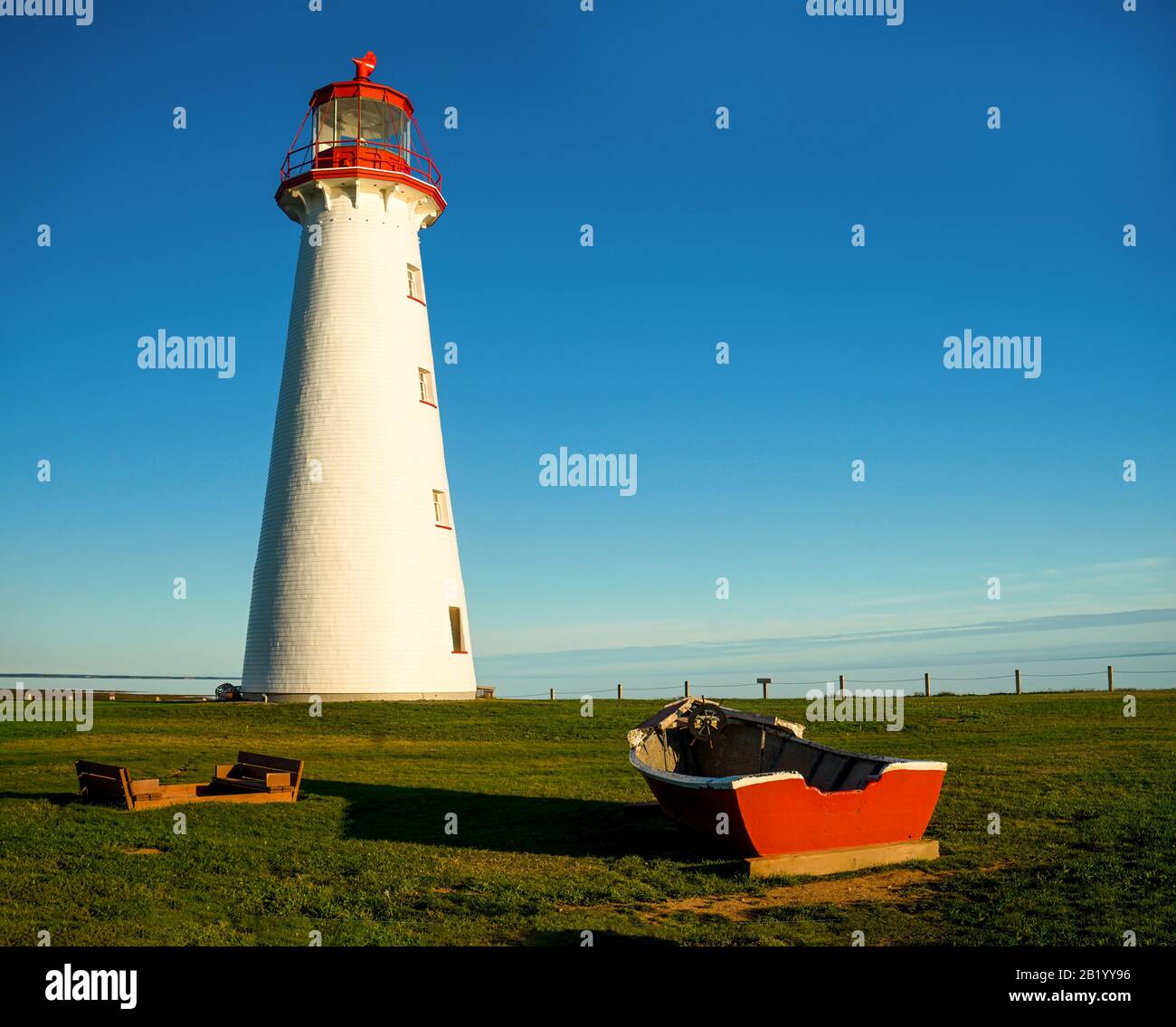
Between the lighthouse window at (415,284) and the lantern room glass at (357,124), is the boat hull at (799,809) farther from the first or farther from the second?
the lantern room glass at (357,124)

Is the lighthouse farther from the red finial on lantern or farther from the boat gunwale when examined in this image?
the boat gunwale

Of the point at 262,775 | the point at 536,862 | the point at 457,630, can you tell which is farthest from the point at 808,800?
the point at 457,630

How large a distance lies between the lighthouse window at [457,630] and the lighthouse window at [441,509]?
2996 mm

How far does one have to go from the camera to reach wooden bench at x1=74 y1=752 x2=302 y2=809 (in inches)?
617

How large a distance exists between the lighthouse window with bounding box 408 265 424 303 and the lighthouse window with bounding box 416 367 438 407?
2.66 m

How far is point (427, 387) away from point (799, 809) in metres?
24.8

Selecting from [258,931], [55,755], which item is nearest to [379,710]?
[55,755]

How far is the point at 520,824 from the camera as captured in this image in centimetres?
1508

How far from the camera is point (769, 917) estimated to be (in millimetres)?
9602

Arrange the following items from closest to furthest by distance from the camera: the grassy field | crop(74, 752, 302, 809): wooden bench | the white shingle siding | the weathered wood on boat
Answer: the grassy field
the weathered wood on boat
crop(74, 752, 302, 809): wooden bench
the white shingle siding

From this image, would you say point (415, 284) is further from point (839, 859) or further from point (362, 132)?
point (839, 859)

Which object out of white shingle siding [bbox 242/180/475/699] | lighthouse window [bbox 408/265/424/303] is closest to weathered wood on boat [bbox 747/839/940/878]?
white shingle siding [bbox 242/180/475/699]
